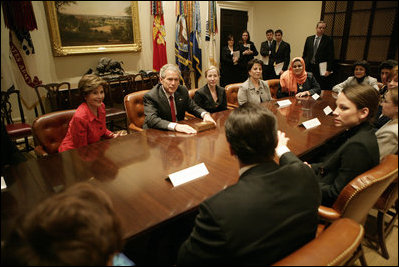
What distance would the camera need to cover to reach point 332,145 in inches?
83.1

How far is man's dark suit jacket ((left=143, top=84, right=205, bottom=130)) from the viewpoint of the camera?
2047mm

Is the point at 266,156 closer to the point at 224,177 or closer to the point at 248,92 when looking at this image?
the point at 224,177

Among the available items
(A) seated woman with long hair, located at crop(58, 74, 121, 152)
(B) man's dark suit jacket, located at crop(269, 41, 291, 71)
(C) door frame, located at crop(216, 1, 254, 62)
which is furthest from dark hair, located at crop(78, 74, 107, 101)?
(C) door frame, located at crop(216, 1, 254, 62)

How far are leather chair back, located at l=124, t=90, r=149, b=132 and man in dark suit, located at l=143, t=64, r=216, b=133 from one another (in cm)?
23

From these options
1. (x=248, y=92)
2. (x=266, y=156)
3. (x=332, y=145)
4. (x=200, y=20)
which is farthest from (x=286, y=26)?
(x=266, y=156)

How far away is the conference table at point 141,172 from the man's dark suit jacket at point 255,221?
265 millimetres

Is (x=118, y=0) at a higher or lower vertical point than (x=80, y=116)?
higher

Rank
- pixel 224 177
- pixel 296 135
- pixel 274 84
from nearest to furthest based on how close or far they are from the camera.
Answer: pixel 224 177 < pixel 296 135 < pixel 274 84

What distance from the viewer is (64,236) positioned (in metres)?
0.46

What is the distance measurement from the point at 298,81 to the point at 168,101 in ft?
6.27

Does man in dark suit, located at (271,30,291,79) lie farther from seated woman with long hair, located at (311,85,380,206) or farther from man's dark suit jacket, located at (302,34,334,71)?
seated woman with long hair, located at (311,85,380,206)

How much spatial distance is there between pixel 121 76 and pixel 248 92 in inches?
76.3

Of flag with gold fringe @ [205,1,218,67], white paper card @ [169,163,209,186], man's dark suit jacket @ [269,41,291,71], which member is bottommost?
white paper card @ [169,163,209,186]

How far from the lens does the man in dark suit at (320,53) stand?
4.79m
